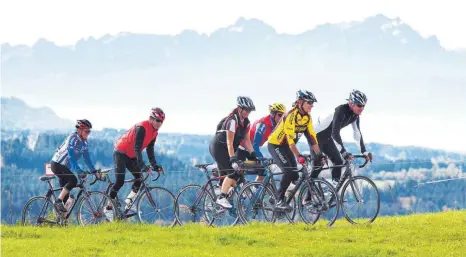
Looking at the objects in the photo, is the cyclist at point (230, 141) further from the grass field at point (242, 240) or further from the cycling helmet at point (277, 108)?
the cycling helmet at point (277, 108)

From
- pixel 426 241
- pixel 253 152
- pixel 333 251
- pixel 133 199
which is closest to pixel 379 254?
pixel 333 251

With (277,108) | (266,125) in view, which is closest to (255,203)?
(266,125)

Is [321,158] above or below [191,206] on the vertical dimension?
above

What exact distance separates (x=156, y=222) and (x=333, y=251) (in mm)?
5415

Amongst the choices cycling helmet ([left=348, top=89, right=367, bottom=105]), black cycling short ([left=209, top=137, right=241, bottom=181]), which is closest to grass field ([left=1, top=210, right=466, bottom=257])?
black cycling short ([left=209, top=137, right=241, bottom=181])

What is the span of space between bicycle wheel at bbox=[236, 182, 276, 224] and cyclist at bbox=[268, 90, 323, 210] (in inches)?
11.2

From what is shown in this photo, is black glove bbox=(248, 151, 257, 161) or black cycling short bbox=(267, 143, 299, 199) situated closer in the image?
black cycling short bbox=(267, 143, 299, 199)

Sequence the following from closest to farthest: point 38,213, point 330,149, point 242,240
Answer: point 242,240
point 330,149
point 38,213

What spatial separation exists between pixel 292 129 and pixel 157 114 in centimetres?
303

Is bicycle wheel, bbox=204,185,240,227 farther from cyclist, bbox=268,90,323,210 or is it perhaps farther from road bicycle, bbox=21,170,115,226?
road bicycle, bbox=21,170,115,226

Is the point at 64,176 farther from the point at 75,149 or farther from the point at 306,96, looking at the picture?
the point at 306,96

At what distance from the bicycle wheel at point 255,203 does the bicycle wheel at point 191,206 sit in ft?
2.91

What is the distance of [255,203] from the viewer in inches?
795

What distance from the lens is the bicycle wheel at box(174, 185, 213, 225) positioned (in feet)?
67.8
